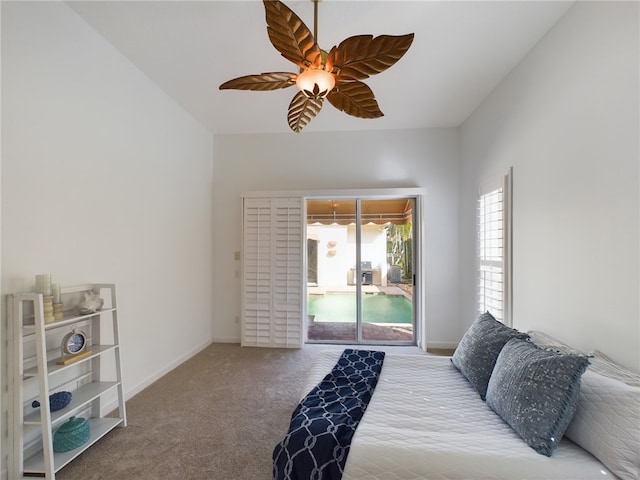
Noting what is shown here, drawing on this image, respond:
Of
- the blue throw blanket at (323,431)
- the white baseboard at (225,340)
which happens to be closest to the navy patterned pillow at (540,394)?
the blue throw blanket at (323,431)

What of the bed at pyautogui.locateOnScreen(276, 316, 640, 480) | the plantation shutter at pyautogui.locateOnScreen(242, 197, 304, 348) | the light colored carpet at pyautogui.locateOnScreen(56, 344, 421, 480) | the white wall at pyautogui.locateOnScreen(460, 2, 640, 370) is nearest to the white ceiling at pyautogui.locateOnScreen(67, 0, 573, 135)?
the white wall at pyautogui.locateOnScreen(460, 2, 640, 370)

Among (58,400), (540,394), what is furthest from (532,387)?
(58,400)

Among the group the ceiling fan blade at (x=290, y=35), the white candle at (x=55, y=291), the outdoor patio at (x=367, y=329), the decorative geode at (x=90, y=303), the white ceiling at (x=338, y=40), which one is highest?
the white ceiling at (x=338, y=40)

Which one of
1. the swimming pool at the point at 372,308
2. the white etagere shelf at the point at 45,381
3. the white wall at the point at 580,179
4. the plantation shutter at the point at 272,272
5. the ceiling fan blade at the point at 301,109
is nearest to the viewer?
the white wall at the point at 580,179

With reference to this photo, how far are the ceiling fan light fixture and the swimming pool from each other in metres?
2.92

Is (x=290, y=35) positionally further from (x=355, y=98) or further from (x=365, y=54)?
(x=355, y=98)

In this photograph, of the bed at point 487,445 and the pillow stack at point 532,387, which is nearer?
the bed at point 487,445

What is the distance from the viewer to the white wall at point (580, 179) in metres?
1.46

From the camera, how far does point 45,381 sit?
5.25 feet

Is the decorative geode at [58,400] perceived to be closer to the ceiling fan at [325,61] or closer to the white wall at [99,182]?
the white wall at [99,182]

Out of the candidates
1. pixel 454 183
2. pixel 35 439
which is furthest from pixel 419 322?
pixel 35 439

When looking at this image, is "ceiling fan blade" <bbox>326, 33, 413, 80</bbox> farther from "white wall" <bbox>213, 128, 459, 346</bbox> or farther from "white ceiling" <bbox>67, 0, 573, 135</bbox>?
"white wall" <bbox>213, 128, 459, 346</bbox>

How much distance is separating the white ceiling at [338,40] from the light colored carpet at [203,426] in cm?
290

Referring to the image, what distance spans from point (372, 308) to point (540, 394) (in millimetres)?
2758
